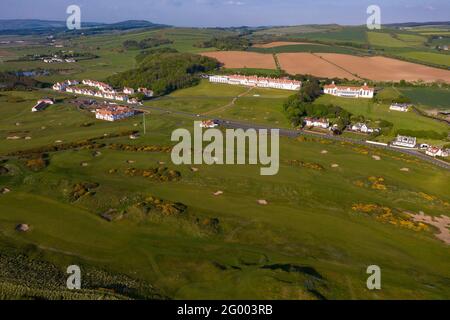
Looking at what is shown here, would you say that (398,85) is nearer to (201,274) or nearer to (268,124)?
(268,124)

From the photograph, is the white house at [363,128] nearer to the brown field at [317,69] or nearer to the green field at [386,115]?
the green field at [386,115]

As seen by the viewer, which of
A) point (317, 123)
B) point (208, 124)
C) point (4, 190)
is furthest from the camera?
point (317, 123)

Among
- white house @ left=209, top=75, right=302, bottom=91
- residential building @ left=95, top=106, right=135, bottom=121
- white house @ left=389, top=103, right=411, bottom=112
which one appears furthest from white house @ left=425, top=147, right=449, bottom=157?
residential building @ left=95, top=106, right=135, bottom=121

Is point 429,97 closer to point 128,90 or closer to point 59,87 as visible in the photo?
point 128,90

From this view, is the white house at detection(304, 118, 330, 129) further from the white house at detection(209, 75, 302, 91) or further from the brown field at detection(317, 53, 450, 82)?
the brown field at detection(317, 53, 450, 82)

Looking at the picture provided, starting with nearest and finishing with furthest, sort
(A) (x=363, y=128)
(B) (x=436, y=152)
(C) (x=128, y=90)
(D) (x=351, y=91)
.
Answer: (B) (x=436, y=152)
(A) (x=363, y=128)
(D) (x=351, y=91)
(C) (x=128, y=90)

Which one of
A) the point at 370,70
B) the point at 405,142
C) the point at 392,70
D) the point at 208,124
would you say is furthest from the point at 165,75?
the point at 405,142
